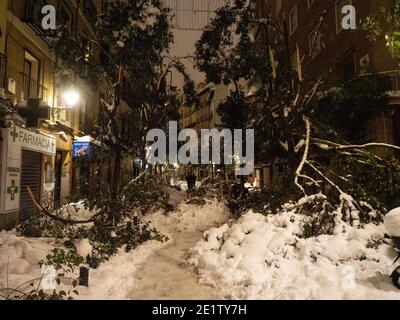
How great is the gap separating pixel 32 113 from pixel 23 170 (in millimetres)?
6560

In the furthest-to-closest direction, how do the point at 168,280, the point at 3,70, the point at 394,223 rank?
the point at 3,70, the point at 168,280, the point at 394,223

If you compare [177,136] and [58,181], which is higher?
[177,136]

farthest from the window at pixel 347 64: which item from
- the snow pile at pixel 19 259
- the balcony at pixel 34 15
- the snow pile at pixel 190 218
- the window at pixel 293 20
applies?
the snow pile at pixel 19 259

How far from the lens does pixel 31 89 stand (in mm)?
13297

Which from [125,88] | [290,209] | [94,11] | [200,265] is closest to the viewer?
[200,265]

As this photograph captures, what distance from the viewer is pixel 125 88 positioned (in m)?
18.5

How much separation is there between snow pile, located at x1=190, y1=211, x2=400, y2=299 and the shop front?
7.00 m

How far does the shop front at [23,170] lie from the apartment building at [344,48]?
31.1 ft

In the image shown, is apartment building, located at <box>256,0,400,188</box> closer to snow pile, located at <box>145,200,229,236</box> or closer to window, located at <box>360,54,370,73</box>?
window, located at <box>360,54,370,73</box>

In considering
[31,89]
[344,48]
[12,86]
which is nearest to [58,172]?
[31,89]

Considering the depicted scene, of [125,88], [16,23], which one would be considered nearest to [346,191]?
[16,23]

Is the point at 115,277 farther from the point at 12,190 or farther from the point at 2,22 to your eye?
the point at 2,22
